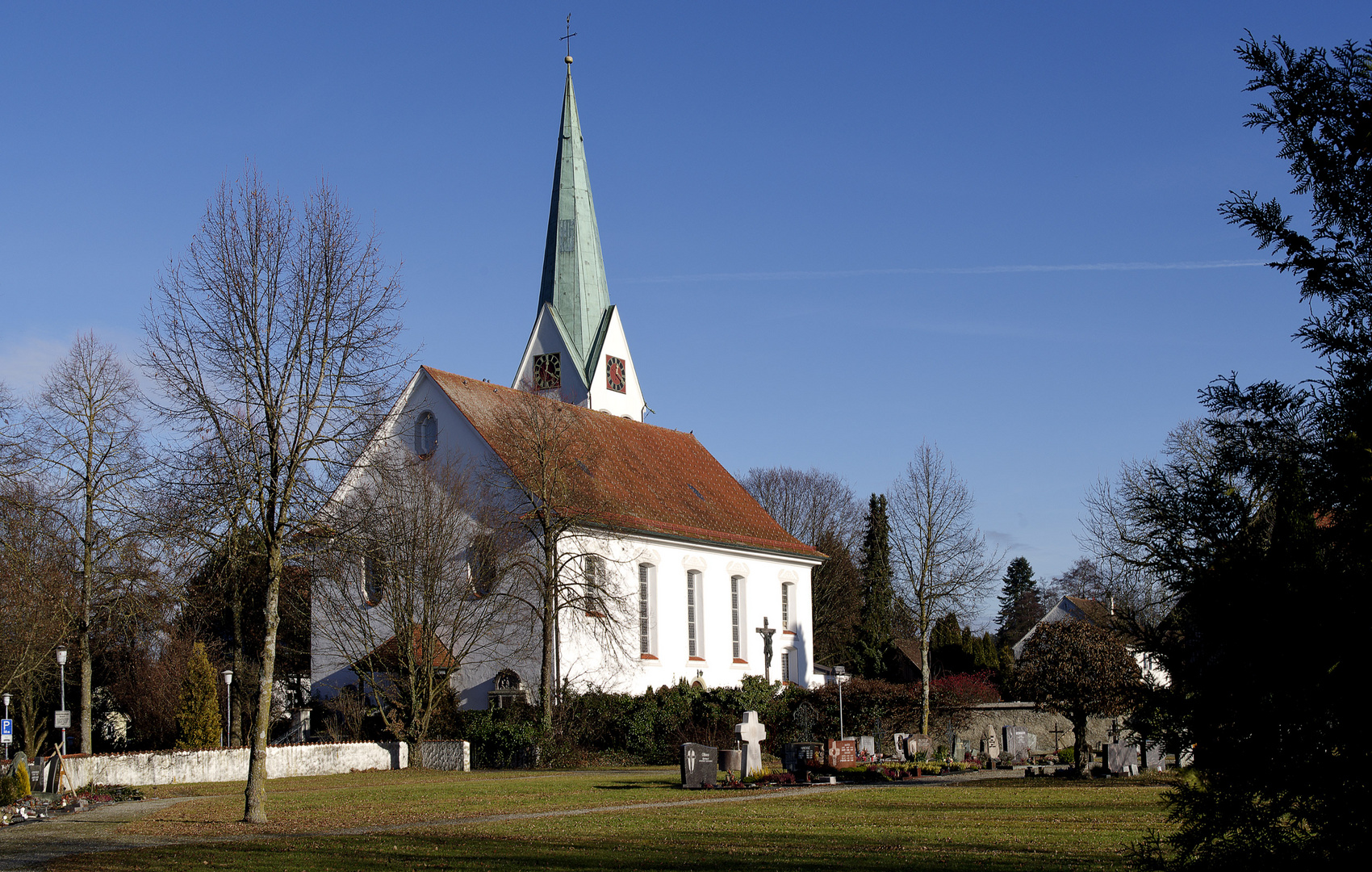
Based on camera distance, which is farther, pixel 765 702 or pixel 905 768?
pixel 765 702

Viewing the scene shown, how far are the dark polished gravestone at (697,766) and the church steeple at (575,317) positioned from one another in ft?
92.1

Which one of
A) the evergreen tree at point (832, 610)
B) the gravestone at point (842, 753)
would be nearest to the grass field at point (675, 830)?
the gravestone at point (842, 753)

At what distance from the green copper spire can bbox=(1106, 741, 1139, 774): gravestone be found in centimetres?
3266

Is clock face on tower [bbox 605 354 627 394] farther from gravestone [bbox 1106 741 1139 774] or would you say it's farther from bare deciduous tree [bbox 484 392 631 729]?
gravestone [bbox 1106 741 1139 774]

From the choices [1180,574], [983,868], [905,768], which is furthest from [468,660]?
[1180,574]

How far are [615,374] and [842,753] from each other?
29283 millimetres

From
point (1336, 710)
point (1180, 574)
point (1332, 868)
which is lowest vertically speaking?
point (1332, 868)

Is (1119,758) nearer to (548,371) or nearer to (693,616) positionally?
(693,616)

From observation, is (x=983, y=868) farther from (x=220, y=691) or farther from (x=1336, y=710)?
(x=220, y=691)

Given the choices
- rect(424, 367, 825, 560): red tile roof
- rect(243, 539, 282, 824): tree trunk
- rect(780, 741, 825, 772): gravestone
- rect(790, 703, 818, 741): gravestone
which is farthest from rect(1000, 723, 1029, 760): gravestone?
rect(243, 539, 282, 824): tree trunk

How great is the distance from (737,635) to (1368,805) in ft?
126

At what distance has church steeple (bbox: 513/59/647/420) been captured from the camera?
50875 millimetres

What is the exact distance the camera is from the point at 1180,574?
646 cm

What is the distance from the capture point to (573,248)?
52875 mm
